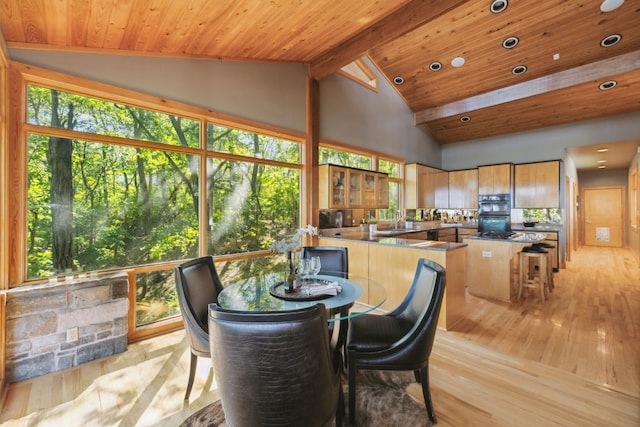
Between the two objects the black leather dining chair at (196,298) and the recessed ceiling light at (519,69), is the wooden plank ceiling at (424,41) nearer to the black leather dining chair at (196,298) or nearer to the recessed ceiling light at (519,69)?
the recessed ceiling light at (519,69)

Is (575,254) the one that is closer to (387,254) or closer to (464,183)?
(464,183)

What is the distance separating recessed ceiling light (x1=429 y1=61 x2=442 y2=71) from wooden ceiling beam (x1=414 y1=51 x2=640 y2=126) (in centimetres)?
127

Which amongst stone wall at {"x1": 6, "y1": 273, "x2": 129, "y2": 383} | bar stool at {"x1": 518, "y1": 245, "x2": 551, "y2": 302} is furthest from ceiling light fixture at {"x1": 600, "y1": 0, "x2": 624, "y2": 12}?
stone wall at {"x1": 6, "y1": 273, "x2": 129, "y2": 383}

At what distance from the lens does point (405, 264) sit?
11.2 ft

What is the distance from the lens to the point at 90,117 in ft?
8.80

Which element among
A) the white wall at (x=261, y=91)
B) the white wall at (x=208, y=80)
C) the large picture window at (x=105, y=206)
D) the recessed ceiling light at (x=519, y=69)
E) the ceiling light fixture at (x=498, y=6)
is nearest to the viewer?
the large picture window at (x=105, y=206)

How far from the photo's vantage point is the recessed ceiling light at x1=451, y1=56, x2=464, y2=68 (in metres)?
5.12

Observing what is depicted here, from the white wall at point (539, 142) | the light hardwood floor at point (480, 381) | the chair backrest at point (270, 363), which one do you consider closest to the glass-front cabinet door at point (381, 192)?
the light hardwood floor at point (480, 381)

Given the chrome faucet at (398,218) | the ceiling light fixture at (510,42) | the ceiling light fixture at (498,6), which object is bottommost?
the chrome faucet at (398,218)

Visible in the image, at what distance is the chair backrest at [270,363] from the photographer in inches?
39.9

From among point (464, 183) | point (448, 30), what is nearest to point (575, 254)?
point (464, 183)

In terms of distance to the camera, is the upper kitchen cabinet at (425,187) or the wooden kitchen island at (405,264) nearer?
the wooden kitchen island at (405,264)

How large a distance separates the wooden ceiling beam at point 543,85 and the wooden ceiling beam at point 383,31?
337 cm

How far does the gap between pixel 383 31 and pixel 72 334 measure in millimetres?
4658
